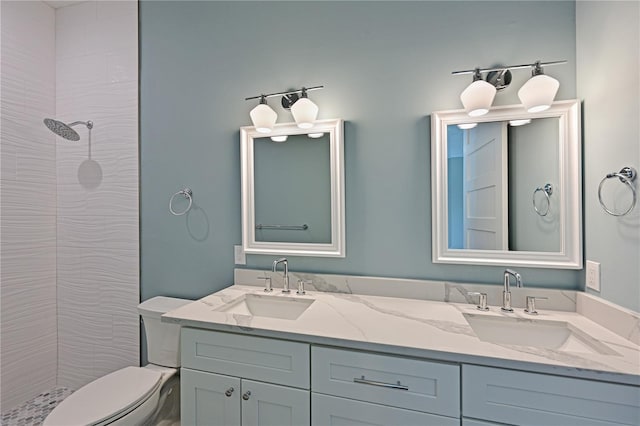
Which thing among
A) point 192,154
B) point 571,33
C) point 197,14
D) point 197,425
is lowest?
point 197,425

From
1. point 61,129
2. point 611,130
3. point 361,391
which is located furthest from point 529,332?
Answer: point 61,129

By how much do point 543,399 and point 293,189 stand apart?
4.44 feet

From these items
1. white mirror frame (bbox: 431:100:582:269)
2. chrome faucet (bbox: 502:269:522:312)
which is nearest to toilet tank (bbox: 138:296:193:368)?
white mirror frame (bbox: 431:100:582:269)

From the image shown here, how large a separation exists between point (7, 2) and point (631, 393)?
3.57 metres

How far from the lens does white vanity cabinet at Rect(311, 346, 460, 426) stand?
1.05 metres

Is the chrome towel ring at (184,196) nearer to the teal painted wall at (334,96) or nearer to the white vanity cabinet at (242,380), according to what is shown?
the teal painted wall at (334,96)

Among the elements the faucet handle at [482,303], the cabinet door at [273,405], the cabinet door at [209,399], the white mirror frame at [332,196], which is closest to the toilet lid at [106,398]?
the cabinet door at [209,399]

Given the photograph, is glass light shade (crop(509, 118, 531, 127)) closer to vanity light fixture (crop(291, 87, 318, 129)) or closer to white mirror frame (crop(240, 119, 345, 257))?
white mirror frame (crop(240, 119, 345, 257))

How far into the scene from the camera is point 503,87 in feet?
4.75

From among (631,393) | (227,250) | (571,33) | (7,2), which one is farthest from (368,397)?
(7,2)

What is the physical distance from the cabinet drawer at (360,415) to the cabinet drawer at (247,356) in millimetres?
98

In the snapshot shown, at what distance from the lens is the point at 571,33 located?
1.39 metres

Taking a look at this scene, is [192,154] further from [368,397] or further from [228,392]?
[368,397]

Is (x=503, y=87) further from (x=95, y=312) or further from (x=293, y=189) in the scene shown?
(x=95, y=312)
